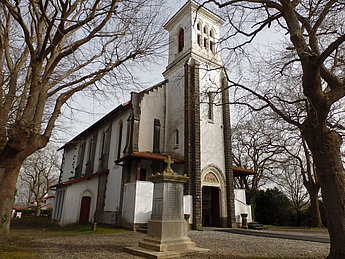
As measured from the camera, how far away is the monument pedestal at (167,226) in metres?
7.34

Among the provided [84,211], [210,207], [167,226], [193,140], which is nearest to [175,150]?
[193,140]

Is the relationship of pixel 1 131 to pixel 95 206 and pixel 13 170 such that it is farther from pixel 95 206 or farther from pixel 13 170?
pixel 95 206

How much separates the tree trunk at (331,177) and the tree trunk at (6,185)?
9.01 m

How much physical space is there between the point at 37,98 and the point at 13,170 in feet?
8.26

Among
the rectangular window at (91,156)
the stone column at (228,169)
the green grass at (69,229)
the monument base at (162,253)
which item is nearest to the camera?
the monument base at (162,253)

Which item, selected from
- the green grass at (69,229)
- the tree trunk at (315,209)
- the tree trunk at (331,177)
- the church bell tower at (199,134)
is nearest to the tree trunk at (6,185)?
the green grass at (69,229)

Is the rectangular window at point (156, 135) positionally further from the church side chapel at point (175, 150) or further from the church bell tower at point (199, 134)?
the church bell tower at point (199, 134)

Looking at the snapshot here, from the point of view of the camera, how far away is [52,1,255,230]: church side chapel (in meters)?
16.2

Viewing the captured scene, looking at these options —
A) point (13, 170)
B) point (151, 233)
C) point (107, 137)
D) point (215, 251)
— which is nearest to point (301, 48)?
point (215, 251)

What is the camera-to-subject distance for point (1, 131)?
8.09m

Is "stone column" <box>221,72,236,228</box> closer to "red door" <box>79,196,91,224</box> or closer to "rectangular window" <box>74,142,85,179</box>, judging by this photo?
"red door" <box>79,196,91,224</box>

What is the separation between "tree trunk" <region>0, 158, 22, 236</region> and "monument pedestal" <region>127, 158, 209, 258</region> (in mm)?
4096

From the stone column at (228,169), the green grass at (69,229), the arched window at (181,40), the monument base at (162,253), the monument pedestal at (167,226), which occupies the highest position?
the arched window at (181,40)

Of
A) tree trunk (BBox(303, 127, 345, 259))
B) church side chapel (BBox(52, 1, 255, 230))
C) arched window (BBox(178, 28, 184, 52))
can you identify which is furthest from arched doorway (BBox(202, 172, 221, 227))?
arched window (BBox(178, 28, 184, 52))
